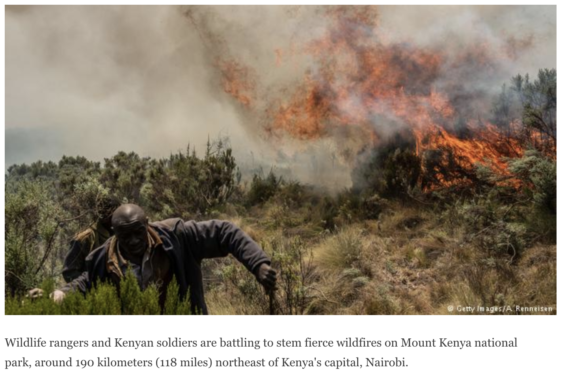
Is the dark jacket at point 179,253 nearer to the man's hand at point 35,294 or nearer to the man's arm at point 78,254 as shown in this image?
the man's hand at point 35,294

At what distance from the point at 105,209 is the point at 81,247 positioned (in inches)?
18.0

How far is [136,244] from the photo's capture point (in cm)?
436

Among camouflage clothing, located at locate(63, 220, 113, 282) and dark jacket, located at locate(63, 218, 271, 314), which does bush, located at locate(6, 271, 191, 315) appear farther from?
camouflage clothing, located at locate(63, 220, 113, 282)

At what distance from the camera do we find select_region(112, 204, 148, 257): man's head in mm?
4277

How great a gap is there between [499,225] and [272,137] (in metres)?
5.39

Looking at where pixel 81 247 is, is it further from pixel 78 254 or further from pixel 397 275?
pixel 397 275

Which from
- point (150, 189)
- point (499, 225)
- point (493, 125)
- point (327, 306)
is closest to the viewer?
point (327, 306)

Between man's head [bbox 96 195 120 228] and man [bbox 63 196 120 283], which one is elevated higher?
man's head [bbox 96 195 120 228]

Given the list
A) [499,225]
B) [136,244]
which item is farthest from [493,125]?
[136,244]

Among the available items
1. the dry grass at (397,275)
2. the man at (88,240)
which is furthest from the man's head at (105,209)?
the dry grass at (397,275)

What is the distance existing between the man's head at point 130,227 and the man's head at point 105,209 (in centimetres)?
154
